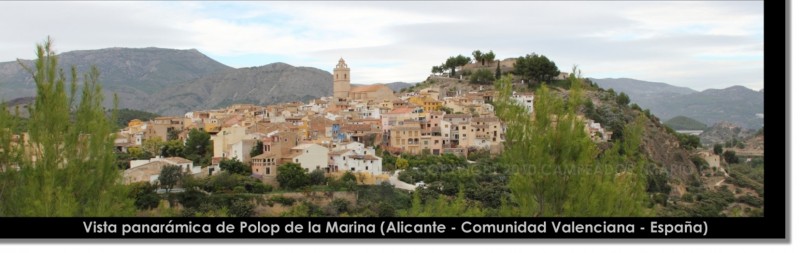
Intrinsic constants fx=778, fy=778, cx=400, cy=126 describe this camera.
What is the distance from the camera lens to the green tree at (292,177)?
51.1ft

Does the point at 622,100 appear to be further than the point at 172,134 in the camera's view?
Yes

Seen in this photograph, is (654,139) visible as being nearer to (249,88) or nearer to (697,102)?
(697,102)

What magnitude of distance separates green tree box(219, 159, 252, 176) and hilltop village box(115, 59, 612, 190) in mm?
131

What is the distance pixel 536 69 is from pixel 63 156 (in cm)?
2552

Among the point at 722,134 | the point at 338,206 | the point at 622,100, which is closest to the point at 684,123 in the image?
the point at 722,134

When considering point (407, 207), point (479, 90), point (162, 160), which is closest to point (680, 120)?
point (479, 90)

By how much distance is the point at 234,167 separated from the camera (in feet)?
53.7

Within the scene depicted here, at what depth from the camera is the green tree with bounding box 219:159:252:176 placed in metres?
16.3

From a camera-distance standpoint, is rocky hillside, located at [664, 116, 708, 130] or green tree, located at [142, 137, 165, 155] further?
rocky hillside, located at [664, 116, 708, 130]

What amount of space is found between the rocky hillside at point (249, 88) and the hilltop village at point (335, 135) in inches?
1476

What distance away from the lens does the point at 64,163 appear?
5.52 metres

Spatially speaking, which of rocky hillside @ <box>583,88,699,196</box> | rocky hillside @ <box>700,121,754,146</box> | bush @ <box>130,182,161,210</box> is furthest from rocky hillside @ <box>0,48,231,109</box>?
bush @ <box>130,182,161,210</box>

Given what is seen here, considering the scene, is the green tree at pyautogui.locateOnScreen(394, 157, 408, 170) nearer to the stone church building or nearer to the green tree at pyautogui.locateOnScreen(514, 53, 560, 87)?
the stone church building
